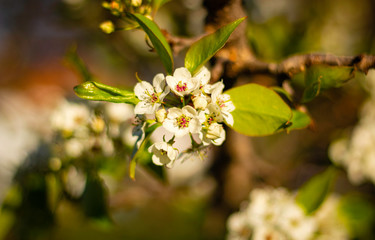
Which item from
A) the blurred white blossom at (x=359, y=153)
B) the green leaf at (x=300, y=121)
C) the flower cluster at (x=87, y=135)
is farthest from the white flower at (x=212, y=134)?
the blurred white blossom at (x=359, y=153)

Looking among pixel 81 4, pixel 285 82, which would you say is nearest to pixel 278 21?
pixel 285 82

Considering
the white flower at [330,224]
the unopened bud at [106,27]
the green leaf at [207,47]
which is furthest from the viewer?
the white flower at [330,224]

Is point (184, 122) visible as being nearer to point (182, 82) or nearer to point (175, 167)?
point (182, 82)

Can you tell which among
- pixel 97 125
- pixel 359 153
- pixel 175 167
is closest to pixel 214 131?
pixel 97 125

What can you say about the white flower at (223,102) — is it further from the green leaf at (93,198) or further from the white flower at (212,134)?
the green leaf at (93,198)

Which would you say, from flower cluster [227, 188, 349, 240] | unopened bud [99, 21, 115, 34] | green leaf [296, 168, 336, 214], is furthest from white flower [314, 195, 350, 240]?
unopened bud [99, 21, 115, 34]

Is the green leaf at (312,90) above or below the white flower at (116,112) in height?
above

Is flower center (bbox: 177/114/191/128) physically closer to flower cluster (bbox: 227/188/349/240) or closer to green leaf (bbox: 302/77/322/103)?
green leaf (bbox: 302/77/322/103)

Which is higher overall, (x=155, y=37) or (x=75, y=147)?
(x=155, y=37)
